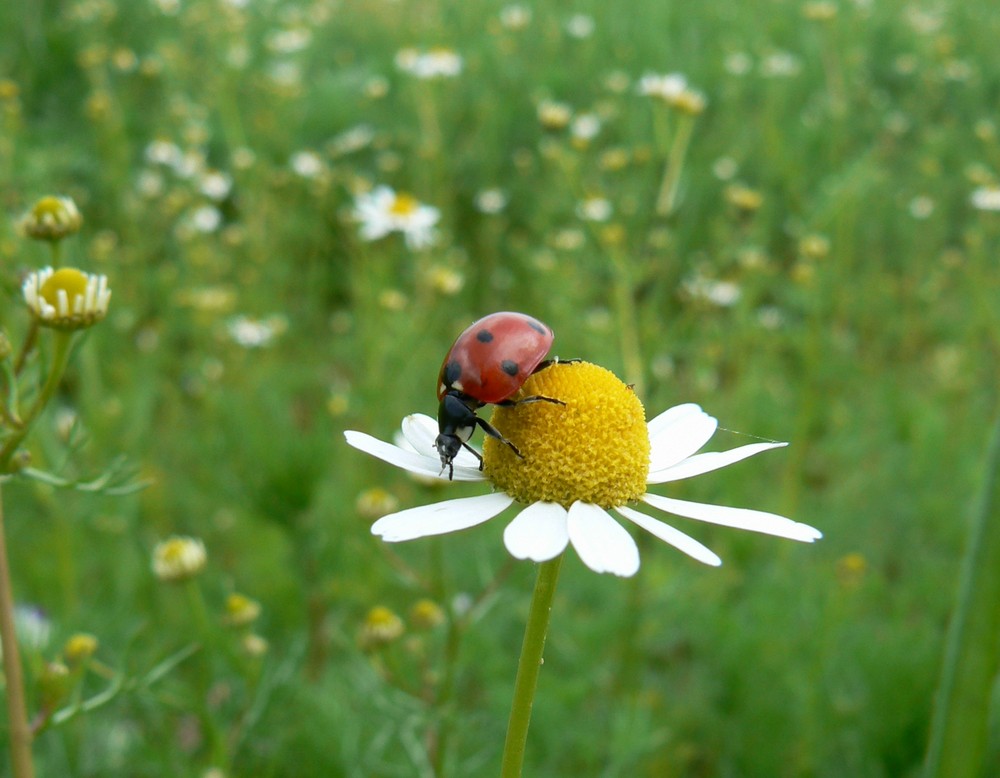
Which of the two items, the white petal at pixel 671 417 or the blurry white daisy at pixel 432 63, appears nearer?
the white petal at pixel 671 417

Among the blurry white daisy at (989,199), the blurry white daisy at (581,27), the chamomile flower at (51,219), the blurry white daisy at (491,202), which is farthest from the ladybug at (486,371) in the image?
the blurry white daisy at (581,27)

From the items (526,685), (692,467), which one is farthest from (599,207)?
(526,685)

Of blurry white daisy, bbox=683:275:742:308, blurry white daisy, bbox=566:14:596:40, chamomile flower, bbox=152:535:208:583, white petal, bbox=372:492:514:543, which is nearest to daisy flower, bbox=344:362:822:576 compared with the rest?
white petal, bbox=372:492:514:543

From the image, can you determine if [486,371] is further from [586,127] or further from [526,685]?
[586,127]

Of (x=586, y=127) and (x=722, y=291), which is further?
(x=586, y=127)

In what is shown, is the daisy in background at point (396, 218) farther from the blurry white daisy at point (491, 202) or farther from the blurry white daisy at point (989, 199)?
the blurry white daisy at point (989, 199)

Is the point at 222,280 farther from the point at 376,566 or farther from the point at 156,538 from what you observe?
the point at 376,566

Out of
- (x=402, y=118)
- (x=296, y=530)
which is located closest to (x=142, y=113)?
(x=402, y=118)
